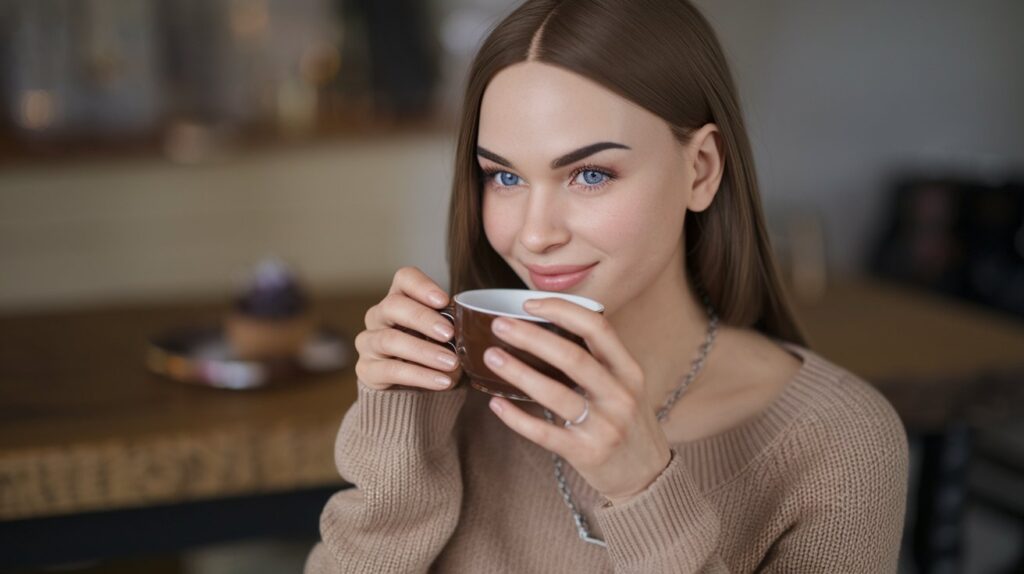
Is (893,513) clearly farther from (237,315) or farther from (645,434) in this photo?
(237,315)

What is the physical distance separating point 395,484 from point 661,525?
270 millimetres

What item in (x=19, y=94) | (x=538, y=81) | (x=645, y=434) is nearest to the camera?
(x=645, y=434)

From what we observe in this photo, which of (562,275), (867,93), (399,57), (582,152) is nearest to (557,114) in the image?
(582,152)

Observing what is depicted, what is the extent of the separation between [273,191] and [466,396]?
7.90ft

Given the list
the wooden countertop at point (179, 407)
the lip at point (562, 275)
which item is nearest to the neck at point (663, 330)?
the lip at point (562, 275)

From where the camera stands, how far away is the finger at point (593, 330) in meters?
0.68

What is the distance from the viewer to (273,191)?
3.27 meters

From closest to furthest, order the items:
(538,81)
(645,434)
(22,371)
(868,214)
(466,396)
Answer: (645,434) → (538,81) → (466,396) → (22,371) → (868,214)

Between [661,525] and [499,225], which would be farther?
[499,225]

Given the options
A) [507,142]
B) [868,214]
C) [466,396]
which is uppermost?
[507,142]

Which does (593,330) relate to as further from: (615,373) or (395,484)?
(395,484)

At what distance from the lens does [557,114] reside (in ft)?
2.66

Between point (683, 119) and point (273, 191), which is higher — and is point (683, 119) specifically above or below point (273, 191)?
above

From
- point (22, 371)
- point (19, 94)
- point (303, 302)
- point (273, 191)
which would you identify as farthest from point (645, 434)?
point (19, 94)
